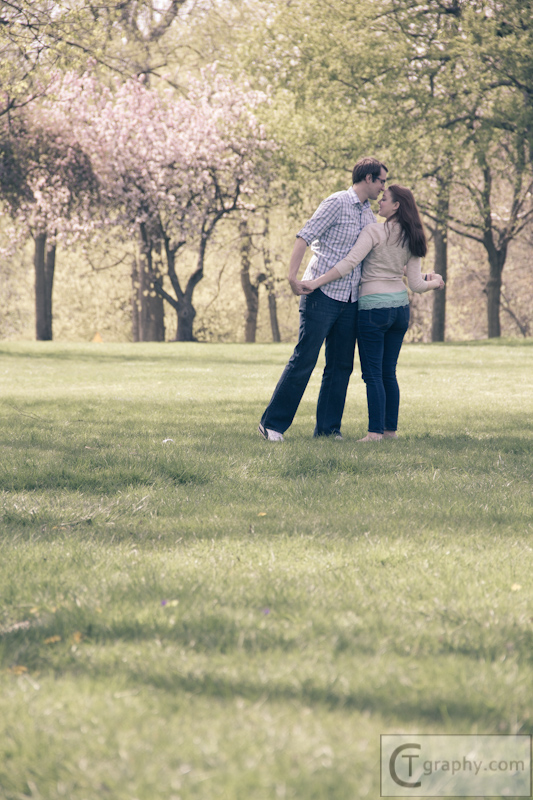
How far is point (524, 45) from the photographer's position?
73.0 ft

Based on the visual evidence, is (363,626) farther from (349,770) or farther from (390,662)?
(349,770)

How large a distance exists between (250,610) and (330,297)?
13.2 feet

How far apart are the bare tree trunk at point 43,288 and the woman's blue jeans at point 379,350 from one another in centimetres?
2556

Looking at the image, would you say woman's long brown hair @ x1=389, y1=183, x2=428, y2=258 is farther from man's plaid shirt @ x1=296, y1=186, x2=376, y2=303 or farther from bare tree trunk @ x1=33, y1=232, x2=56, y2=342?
bare tree trunk @ x1=33, y1=232, x2=56, y2=342

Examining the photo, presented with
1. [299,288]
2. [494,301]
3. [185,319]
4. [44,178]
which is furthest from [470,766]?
[494,301]

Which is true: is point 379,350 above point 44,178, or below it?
below

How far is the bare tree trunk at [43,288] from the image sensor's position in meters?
30.4

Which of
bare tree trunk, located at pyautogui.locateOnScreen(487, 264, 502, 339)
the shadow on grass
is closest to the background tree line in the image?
bare tree trunk, located at pyautogui.locateOnScreen(487, 264, 502, 339)

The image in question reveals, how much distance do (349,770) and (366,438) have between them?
5.06 meters

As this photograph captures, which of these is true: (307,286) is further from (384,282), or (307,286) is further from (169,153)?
(169,153)

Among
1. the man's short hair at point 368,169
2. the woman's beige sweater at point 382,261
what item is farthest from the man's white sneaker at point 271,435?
the man's short hair at point 368,169

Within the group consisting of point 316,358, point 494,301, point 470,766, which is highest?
point 494,301

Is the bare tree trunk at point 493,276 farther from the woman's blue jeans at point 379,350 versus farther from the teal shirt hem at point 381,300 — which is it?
the teal shirt hem at point 381,300

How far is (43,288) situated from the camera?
3055cm
